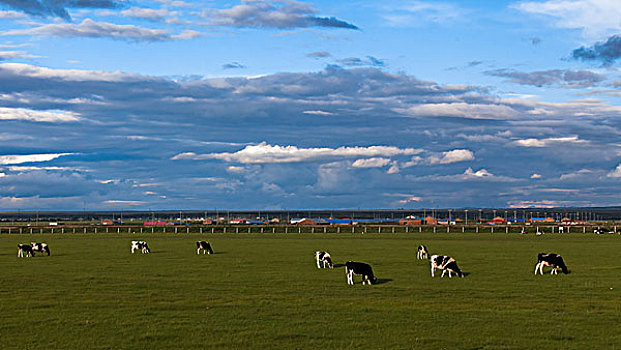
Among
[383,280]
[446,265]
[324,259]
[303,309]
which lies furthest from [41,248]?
[303,309]

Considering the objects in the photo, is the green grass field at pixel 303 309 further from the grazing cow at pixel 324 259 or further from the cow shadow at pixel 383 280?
the grazing cow at pixel 324 259

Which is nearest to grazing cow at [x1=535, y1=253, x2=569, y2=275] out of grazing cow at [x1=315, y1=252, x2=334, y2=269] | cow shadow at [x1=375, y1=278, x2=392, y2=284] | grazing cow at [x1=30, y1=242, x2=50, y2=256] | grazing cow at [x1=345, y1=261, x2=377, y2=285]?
cow shadow at [x1=375, y1=278, x2=392, y2=284]

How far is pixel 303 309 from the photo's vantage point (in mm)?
21844

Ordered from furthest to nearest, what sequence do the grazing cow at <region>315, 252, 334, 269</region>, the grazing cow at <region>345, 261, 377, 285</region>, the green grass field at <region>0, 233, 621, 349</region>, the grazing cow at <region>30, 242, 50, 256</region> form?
the grazing cow at <region>30, 242, 50, 256</region> < the grazing cow at <region>315, 252, 334, 269</region> < the grazing cow at <region>345, 261, 377, 285</region> < the green grass field at <region>0, 233, 621, 349</region>

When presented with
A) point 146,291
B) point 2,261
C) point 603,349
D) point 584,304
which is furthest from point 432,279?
point 2,261

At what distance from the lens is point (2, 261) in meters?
43.8

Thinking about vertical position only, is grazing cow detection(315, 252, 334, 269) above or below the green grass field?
above

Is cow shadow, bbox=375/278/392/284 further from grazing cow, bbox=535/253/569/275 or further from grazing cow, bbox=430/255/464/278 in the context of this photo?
grazing cow, bbox=535/253/569/275

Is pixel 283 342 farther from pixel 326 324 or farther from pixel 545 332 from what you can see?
pixel 545 332

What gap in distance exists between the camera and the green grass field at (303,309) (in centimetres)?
1738

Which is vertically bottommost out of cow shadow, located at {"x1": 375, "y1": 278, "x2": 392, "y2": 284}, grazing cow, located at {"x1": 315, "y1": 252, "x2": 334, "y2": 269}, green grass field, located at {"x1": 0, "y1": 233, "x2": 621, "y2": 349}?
green grass field, located at {"x1": 0, "y1": 233, "x2": 621, "y2": 349}

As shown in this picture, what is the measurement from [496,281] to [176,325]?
15.7 meters

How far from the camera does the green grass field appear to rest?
1738cm

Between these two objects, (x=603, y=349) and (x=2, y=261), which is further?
(x=2, y=261)
